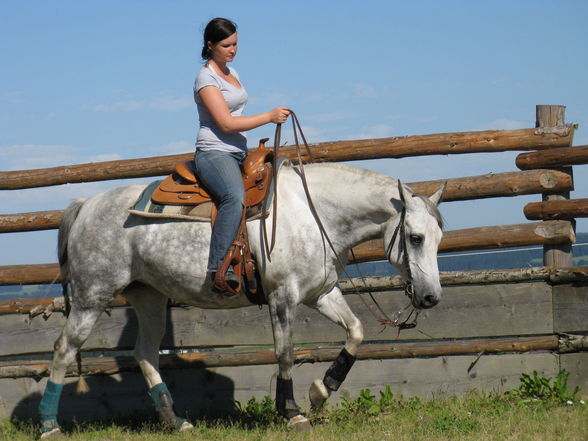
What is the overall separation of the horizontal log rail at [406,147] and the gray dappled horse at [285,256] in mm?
1732

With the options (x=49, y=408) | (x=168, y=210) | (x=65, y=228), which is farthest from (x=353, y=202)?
(x=49, y=408)

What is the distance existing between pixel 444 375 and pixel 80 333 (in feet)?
12.4

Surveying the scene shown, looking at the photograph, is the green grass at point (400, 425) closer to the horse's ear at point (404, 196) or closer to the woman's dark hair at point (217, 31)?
the horse's ear at point (404, 196)

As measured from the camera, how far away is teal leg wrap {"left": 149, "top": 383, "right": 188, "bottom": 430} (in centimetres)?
815

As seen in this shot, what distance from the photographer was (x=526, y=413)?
7.77 metres

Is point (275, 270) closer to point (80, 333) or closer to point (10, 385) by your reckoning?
point (80, 333)

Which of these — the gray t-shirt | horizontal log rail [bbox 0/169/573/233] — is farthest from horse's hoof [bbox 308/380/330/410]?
horizontal log rail [bbox 0/169/573/233]

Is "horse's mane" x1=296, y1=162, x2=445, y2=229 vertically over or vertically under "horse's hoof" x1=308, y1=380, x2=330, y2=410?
over

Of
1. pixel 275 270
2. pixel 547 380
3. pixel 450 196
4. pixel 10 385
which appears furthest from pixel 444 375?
pixel 10 385

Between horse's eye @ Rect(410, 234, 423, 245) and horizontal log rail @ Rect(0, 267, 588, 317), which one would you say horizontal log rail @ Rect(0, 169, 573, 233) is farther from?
horse's eye @ Rect(410, 234, 423, 245)

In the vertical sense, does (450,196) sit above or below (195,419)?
above

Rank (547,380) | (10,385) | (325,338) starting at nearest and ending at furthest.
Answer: (547,380)
(325,338)
(10,385)

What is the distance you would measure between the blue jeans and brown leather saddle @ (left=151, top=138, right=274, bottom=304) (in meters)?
0.07

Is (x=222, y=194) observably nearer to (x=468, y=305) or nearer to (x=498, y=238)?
(x=468, y=305)
